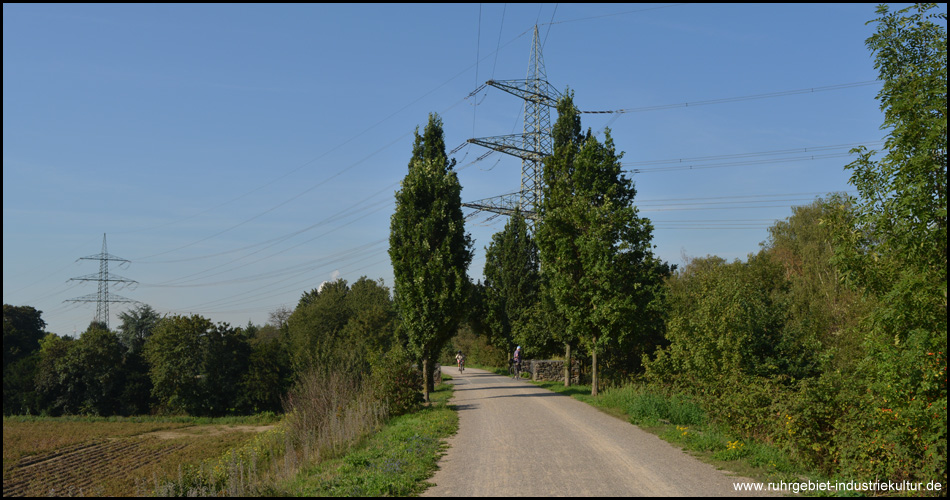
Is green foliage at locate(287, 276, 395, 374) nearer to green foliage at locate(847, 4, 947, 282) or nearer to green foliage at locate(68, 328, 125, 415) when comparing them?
green foliage at locate(68, 328, 125, 415)

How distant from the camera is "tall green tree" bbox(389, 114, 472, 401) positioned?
75.3 ft

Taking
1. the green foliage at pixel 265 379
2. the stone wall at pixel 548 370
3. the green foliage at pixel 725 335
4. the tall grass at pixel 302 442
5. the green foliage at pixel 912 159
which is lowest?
the green foliage at pixel 265 379

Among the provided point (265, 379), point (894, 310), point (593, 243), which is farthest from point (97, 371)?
point (894, 310)

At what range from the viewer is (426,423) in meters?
15.8

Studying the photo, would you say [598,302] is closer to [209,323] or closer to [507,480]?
[507,480]

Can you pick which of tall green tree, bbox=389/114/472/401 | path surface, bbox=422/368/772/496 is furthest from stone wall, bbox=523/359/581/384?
path surface, bbox=422/368/772/496

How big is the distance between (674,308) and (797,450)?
11725mm

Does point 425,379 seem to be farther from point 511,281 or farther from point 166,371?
point 166,371

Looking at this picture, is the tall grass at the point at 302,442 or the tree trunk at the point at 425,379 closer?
the tall grass at the point at 302,442

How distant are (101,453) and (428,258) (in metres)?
16.8

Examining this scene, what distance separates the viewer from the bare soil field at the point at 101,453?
48.0ft

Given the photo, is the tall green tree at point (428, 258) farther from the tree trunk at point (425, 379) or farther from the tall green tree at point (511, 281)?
the tall green tree at point (511, 281)

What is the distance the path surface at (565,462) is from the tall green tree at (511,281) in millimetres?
22965

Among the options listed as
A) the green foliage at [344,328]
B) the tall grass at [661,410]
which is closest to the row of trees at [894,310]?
the tall grass at [661,410]
